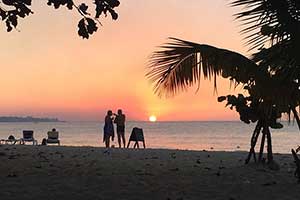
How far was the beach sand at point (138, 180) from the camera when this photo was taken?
25.6 feet

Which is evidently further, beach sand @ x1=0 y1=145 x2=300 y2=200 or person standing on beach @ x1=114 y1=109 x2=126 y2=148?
person standing on beach @ x1=114 y1=109 x2=126 y2=148

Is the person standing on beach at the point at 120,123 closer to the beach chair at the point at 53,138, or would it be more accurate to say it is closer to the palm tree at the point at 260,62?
the beach chair at the point at 53,138

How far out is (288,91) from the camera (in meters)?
7.39

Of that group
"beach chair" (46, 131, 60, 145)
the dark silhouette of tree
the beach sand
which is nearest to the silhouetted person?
"beach chair" (46, 131, 60, 145)

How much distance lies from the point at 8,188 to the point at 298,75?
4231 mm

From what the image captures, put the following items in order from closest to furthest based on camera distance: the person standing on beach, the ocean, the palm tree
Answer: the palm tree
the person standing on beach
the ocean

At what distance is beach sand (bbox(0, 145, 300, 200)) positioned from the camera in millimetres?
7797

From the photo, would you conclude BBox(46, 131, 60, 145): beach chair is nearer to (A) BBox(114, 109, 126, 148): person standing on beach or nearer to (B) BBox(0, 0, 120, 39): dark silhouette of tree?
(A) BBox(114, 109, 126, 148): person standing on beach

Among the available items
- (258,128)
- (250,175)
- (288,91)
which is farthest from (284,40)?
(258,128)

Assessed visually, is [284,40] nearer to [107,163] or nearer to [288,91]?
[288,91]

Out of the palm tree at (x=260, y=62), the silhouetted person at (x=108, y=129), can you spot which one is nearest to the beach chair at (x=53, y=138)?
the silhouetted person at (x=108, y=129)

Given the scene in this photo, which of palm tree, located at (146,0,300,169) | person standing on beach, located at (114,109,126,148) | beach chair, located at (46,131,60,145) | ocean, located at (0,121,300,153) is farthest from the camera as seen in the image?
ocean, located at (0,121,300,153)

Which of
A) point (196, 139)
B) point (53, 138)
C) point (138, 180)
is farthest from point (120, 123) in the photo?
point (196, 139)

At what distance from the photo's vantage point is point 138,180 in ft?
28.7
